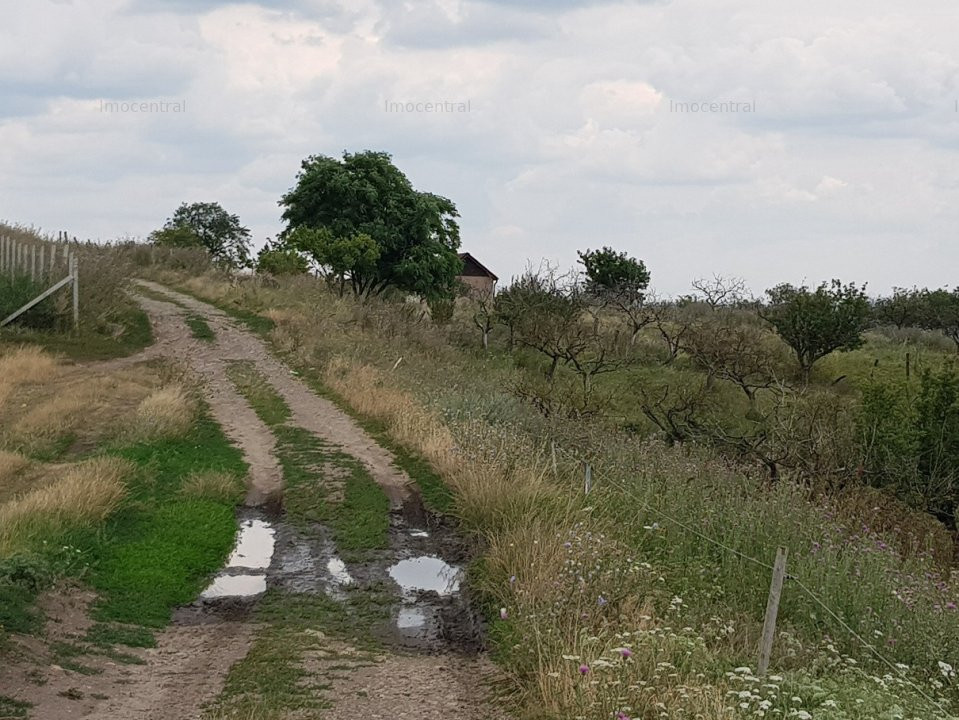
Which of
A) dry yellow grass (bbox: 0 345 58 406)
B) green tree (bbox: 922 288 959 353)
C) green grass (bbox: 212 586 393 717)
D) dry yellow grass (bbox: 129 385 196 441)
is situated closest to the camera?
green grass (bbox: 212 586 393 717)

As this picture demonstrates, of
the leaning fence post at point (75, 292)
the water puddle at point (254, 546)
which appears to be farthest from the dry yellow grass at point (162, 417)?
the leaning fence post at point (75, 292)

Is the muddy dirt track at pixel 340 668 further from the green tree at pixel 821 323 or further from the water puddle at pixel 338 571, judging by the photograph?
the green tree at pixel 821 323

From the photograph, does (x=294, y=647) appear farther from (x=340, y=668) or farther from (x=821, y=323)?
(x=821, y=323)

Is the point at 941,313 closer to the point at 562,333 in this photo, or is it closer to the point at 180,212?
the point at 562,333

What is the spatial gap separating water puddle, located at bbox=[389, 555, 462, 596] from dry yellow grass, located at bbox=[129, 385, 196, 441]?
17.2 ft

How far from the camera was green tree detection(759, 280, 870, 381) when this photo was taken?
34531 millimetres

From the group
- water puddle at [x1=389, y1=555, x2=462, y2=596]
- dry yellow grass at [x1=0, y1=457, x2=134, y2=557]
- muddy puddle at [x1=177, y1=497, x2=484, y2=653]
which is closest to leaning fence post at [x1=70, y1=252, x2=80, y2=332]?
dry yellow grass at [x1=0, y1=457, x2=134, y2=557]

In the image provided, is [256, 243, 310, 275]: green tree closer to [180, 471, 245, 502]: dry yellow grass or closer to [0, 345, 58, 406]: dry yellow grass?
[0, 345, 58, 406]: dry yellow grass

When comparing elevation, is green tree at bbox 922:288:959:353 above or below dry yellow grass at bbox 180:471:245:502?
above

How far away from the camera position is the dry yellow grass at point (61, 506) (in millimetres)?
7938

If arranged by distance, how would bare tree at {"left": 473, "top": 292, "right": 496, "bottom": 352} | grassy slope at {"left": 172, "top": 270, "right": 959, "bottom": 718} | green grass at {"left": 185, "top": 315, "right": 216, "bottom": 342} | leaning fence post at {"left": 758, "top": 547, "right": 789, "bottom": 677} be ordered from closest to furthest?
leaning fence post at {"left": 758, "top": 547, "right": 789, "bottom": 677}
grassy slope at {"left": 172, "top": 270, "right": 959, "bottom": 718}
green grass at {"left": 185, "top": 315, "right": 216, "bottom": 342}
bare tree at {"left": 473, "top": 292, "right": 496, "bottom": 352}

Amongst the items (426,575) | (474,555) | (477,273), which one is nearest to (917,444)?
(474,555)

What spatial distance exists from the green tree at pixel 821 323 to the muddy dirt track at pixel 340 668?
25.6 m

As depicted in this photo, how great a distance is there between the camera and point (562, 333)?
28781 mm
